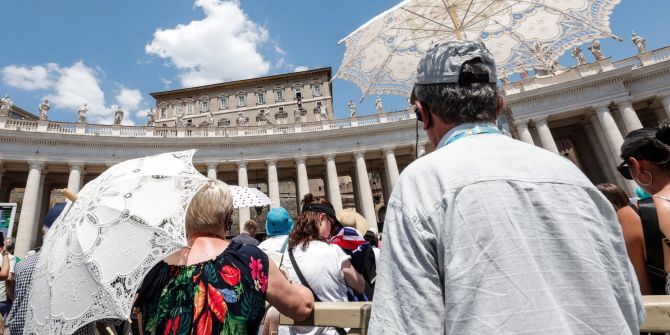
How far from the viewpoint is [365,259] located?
367 centimetres

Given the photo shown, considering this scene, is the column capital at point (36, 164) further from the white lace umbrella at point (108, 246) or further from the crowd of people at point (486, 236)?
the crowd of people at point (486, 236)

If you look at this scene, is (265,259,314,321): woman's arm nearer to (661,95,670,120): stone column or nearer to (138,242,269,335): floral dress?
(138,242,269,335): floral dress

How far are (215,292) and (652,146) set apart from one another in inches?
145

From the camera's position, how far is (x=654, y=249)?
244 centimetres

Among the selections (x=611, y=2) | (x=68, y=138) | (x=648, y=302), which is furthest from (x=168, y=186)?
(x=68, y=138)

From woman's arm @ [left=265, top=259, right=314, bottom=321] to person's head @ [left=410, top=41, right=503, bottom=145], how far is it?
1427mm

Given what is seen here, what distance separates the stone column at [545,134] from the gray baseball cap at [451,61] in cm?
3079

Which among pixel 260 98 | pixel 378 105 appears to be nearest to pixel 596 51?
pixel 378 105

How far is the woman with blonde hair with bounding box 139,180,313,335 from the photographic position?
6.92 ft

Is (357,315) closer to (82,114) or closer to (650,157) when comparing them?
(650,157)

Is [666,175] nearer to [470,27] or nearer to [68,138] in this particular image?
[470,27]

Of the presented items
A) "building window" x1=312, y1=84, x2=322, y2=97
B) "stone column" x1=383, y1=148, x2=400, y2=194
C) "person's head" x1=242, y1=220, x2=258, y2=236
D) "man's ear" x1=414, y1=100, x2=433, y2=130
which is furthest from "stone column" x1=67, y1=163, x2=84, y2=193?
"building window" x1=312, y1=84, x2=322, y2=97

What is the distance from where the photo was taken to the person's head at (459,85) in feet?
4.96

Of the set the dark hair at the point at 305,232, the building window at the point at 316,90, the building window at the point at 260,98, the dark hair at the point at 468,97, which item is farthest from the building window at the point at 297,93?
the dark hair at the point at 468,97
